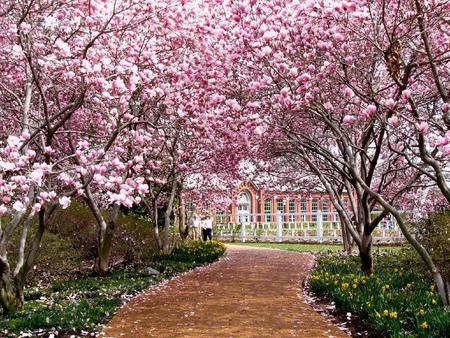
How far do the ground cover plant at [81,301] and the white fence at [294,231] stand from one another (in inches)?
501

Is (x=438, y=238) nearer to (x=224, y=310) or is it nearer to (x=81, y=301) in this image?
(x=224, y=310)

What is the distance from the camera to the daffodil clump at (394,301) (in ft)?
16.3

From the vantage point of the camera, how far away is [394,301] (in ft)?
20.3

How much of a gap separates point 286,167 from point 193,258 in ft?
20.0

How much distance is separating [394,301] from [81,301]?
14.4 feet

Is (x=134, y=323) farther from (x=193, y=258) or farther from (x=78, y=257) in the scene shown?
(x=193, y=258)

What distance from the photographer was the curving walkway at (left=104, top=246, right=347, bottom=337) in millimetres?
6051

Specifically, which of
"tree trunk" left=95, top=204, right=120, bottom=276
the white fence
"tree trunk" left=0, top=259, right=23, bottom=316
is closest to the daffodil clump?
"tree trunk" left=0, top=259, right=23, bottom=316

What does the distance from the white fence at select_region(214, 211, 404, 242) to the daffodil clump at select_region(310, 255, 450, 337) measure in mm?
15095

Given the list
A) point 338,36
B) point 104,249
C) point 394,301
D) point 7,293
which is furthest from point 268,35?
point 104,249

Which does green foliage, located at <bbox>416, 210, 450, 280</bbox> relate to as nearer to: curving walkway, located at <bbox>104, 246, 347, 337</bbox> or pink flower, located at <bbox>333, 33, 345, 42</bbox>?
curving walkway, located at <bbox>104, 246, 347, 337</bbox>

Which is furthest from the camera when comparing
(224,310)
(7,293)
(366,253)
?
(366,253)

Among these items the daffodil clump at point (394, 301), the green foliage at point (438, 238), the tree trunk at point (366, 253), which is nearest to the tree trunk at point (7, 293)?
the daffodil clump at point (394, 301)

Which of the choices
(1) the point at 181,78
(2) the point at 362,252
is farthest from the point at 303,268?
(1) the point at 181,78
